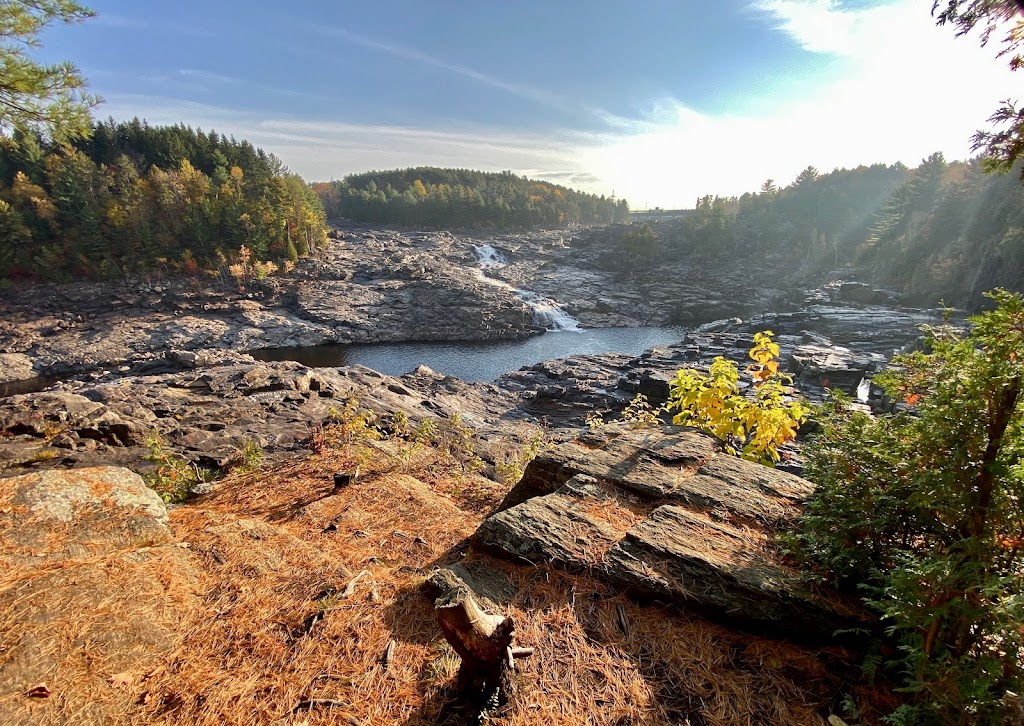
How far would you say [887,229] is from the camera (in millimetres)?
58812

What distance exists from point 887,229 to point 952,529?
252 ft

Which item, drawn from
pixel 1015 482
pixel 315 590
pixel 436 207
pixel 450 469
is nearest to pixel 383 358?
pixel 450 469

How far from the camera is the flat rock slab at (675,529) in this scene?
267cm

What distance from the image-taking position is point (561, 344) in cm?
4025

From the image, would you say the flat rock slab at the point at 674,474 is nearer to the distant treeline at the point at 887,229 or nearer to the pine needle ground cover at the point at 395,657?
the pine needle ground cover at the point at 395,657

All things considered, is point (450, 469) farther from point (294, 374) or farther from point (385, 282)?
point (385, 282)

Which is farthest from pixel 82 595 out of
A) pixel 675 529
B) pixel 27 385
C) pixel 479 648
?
pixel 27 385

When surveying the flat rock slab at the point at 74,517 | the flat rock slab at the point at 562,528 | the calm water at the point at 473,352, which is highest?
the flat rock slab at the point at 562,528

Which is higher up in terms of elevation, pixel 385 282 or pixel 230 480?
pixel 230 480

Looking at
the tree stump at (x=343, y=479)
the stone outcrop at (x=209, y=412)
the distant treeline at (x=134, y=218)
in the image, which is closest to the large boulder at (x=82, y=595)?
the tree stump at (x=343, y=479)

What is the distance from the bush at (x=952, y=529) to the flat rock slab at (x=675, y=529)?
1.23 ft

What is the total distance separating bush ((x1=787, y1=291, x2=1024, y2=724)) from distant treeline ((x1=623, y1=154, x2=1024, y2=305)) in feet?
108

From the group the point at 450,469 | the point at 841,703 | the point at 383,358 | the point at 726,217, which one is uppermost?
the point at 726,217

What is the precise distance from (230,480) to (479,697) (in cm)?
516
